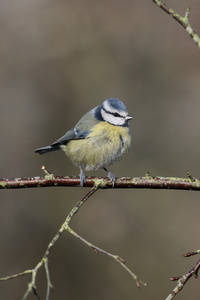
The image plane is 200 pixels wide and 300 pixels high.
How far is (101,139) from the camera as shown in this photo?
9.84ft

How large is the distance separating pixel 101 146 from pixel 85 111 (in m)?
3.97

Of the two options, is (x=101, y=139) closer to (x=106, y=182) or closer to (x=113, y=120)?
(x=113, y=120)

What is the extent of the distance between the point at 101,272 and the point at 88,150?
3668 mm

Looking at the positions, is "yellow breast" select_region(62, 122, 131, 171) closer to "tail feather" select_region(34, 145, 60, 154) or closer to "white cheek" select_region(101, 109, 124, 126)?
"white cheek" select_region(101, 109, 124, 126)

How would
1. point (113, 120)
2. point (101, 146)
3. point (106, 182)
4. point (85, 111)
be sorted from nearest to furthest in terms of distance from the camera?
point (106, 182), point (101, 146), point (113, 120), point (85, 111)

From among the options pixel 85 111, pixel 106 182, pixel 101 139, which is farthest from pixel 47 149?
pixel 85 111

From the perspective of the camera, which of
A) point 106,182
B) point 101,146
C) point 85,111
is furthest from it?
point 85,111

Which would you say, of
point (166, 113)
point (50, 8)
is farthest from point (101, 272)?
point (50, 8)

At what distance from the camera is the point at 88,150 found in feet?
9.82

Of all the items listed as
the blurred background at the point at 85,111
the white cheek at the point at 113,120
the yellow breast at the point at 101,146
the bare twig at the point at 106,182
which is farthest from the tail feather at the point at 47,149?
the blurred background at the point at 85,111

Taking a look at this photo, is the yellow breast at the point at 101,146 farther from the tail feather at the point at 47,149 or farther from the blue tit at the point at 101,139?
the tail feather at the point at 47,149

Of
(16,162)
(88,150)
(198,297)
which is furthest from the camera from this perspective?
(16,162)

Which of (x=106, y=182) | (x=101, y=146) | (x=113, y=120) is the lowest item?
(x=106, y=182)

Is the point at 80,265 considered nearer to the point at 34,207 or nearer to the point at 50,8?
the point at 34,207
